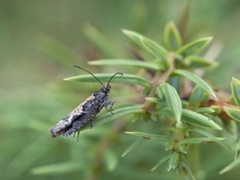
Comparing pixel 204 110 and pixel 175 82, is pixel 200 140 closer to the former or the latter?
pixel 204 110

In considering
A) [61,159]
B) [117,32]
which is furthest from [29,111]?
[117,32]

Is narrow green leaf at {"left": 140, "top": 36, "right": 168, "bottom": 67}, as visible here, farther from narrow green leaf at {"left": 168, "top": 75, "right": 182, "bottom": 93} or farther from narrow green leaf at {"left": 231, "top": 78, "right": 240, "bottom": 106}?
narrow green leaf at {"left": 231, "top": 78, "right": 240, "bottom": 106}

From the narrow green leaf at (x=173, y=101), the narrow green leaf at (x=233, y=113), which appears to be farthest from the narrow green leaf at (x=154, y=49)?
the narrow green leaf at (x=233, y=113)

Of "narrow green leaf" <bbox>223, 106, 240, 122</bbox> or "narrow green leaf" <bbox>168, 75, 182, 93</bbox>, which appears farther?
"narrow green leaf" <bbox>168, 75, 182, 93</bbox>

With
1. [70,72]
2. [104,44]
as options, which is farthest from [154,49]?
[70,72]

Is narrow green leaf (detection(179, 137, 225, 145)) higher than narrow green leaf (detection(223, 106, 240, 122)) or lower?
lower

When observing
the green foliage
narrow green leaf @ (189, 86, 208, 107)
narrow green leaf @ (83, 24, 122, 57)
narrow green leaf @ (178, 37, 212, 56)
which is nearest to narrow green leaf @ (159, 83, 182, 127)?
the green foliage

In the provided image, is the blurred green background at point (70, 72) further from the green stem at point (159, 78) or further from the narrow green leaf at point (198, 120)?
the narrow green leaf at point (198, 120)
